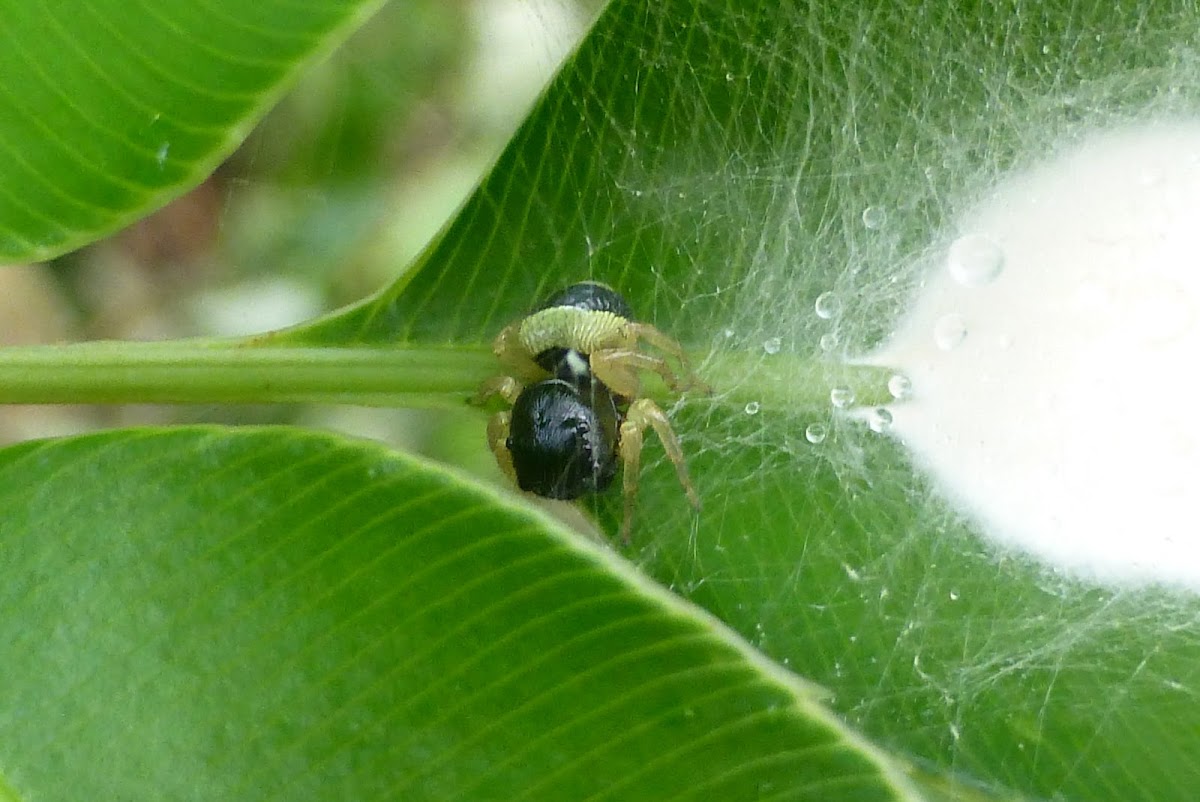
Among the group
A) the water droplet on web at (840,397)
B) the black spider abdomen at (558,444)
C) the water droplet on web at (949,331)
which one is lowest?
the water droplet on web at (840,397)

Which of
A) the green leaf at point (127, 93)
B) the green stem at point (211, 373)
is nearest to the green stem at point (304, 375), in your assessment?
the green stem at point (211, 373)

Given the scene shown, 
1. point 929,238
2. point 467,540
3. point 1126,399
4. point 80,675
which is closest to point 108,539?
point 80,675

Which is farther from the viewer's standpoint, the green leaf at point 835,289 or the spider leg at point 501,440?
the spider leg at point 501,440

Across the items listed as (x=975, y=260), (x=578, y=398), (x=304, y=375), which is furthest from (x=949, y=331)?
(x=304, y=375)

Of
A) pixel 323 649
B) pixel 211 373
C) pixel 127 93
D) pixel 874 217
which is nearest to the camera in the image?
pixel 323 649

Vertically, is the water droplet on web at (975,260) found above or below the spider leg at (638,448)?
above

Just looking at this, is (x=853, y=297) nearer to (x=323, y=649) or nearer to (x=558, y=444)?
(x=558, y=444)

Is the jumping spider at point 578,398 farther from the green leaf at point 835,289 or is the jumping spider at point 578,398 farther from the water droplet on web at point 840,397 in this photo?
the water droplet on web at point 840,397
